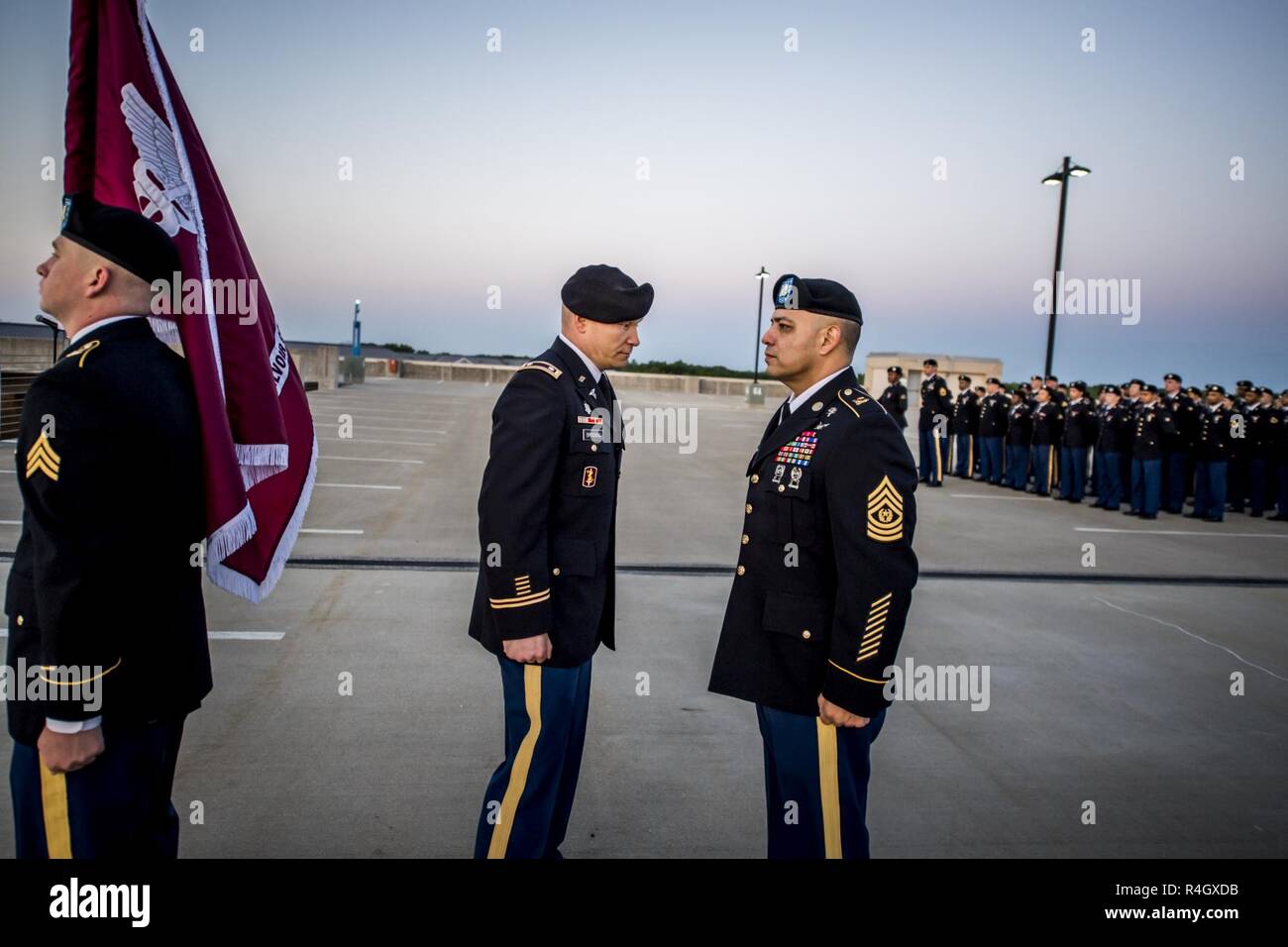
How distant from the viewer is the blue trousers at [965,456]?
609 inches

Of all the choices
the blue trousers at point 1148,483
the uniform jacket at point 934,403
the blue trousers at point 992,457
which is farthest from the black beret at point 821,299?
the blue trousers at point 992,457

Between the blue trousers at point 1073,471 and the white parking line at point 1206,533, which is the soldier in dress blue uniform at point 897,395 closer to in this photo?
the blue trousers at point 1073,471

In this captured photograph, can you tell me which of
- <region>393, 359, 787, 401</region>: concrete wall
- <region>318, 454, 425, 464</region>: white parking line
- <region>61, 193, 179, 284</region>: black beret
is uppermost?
<region>61, 193, 179, 284</region>: black beret

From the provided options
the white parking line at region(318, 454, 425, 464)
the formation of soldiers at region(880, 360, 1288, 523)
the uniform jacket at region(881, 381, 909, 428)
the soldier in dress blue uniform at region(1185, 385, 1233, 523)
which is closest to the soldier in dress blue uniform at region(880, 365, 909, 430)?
the uniform jacket at region(881, 381, 909, 428)

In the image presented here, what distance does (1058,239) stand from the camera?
53.1ft

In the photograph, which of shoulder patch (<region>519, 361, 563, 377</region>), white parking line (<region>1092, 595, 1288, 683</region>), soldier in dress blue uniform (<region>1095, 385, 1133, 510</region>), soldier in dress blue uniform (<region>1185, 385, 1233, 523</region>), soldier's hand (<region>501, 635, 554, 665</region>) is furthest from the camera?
soldier in dress blue uniform (<region>1095, 385, 1133, 510</region>)

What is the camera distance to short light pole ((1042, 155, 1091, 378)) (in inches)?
612

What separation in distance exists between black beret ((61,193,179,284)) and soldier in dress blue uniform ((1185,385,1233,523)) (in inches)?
506

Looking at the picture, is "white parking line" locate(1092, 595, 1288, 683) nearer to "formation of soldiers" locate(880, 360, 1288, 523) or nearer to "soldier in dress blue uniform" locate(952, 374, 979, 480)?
"formation of soldiers" locate(880, 360, 1288, 523)

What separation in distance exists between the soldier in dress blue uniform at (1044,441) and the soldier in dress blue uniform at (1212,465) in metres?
1.89

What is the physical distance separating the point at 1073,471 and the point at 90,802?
13259mm

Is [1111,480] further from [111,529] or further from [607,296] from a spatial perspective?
[111,529]
